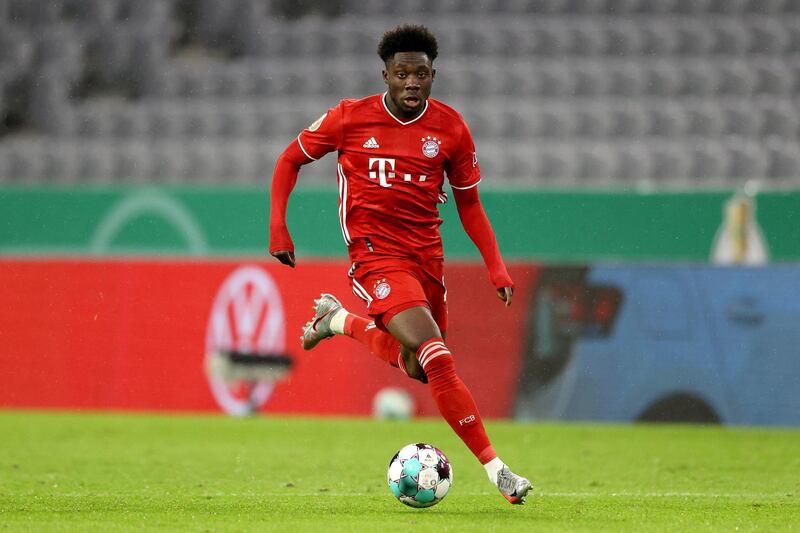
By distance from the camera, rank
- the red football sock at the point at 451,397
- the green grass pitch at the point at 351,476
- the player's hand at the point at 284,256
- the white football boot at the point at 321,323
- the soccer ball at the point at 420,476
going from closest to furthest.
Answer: the green grass pitch at the point at 351,476 → the soccer ball at the point at 420,476 → the red football sock at the point at 451,397 → the player's hand at the point at 284,256 → the white football boot at the point at 321,323

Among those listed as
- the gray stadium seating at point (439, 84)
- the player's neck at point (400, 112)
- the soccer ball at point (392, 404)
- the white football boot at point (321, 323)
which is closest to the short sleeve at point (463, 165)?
the player's neck at point (400, 112)

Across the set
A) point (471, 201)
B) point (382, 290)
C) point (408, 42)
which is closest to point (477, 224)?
point (471, 201)

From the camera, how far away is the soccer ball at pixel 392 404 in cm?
1140

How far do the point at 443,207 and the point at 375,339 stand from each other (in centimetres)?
635

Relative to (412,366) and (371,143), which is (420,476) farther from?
(371,143)

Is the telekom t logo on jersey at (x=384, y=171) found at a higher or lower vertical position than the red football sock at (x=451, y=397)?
higher

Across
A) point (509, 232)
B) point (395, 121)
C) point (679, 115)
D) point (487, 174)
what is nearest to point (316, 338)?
point (395, 121)

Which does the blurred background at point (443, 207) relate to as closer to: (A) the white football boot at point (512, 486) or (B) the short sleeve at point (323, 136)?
(B) the short sleeve at point (323, 136)

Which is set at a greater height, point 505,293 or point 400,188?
point 400,188

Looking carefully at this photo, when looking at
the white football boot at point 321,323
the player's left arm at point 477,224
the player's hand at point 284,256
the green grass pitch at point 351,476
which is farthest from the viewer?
the white football boot at point 321,323

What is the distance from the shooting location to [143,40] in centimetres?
1716

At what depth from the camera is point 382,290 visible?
251 inches

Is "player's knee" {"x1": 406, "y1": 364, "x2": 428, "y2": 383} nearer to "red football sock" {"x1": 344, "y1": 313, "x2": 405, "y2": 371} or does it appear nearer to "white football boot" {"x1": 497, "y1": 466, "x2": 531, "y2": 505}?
"red football sock" {"x1": 344, "y1": 313, "x2": 405, "y2": 371}

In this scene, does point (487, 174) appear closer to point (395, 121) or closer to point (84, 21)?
point (84, 21)
